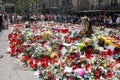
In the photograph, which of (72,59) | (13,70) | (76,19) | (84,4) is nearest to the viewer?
(13,70)

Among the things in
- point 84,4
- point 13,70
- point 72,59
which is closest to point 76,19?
point 84,4

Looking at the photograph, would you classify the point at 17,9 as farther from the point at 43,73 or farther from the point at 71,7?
the point at 43,73

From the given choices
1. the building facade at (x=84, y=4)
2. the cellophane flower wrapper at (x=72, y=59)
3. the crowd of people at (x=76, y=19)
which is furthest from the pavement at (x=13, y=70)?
the building facade at (x=84, y=4)

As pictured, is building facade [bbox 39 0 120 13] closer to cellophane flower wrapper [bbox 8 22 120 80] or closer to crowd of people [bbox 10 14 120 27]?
crowd of people [bbox 10 14 120 27]

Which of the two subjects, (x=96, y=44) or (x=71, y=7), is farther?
(x=71, y=7)

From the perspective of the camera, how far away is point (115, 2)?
4941cm

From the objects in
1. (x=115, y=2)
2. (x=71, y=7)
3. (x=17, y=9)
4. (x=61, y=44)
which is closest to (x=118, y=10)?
(x=115, y=2)

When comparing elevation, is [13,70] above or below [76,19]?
above

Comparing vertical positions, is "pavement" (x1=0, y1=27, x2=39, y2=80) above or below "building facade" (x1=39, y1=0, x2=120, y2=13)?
above

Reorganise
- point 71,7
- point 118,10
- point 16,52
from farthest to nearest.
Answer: point 71,7, point 118,10, point 16,52

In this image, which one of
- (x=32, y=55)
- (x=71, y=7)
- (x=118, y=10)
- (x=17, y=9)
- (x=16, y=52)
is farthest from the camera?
(x=17, y=9)

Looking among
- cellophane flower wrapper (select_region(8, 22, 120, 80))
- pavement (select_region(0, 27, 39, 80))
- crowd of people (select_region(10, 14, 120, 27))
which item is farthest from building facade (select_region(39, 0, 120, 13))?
pavement (select_region(0, 27, 39, 80))

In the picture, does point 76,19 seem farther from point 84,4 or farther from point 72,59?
point 72,59

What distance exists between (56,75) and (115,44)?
170 inches
